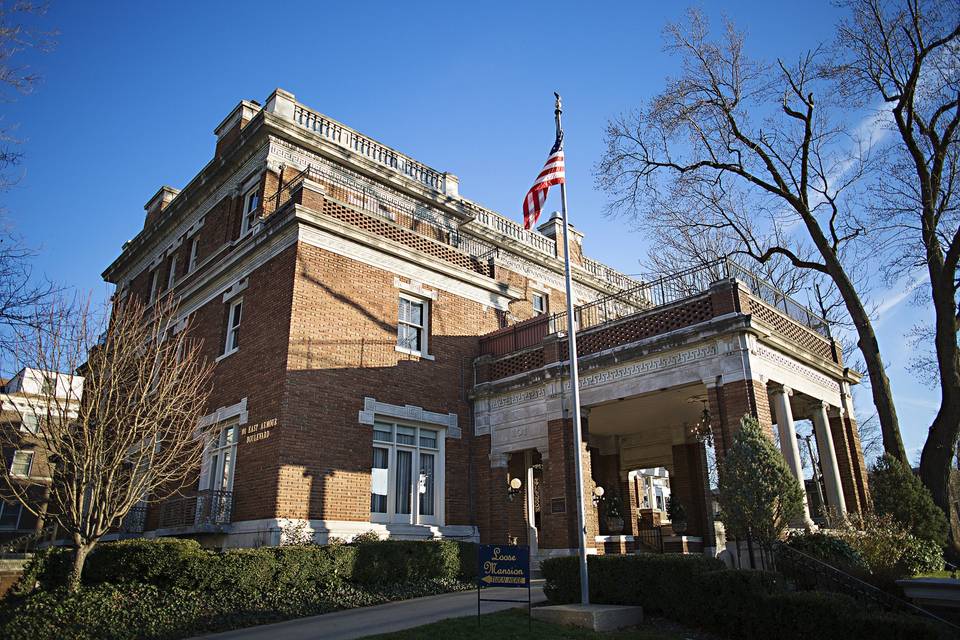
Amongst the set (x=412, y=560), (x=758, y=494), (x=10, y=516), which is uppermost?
(x=10, y=516)

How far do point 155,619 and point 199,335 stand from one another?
451 inches

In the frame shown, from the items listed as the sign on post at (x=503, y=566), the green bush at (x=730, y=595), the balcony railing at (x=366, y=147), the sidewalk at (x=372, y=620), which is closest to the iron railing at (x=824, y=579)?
the green bush at (x=730, y=595)

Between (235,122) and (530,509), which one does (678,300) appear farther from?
Answer: (235,122)

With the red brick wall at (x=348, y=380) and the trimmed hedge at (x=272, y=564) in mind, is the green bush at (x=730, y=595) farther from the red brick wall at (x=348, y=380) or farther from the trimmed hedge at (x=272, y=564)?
the red brick wall at (x=348, y=380)

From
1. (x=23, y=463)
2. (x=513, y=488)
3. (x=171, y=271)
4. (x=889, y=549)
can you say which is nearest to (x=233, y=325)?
(x=171, y=271)

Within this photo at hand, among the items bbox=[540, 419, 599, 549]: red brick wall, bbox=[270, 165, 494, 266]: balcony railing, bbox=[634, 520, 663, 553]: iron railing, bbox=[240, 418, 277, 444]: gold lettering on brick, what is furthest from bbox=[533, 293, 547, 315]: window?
bbox=[240, 418, 277, 444]: gold lettering on brick

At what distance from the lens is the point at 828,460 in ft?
57.2

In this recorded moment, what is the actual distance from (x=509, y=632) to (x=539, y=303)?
1745cm

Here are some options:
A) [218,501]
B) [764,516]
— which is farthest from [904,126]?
[218,501]

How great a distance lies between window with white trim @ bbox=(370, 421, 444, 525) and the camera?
1698 cm

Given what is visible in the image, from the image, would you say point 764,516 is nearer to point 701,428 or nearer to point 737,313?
point 737,313

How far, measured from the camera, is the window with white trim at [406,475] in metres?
17.0

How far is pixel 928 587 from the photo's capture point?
9.32 m

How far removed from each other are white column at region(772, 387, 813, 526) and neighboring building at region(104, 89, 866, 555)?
8 cm
